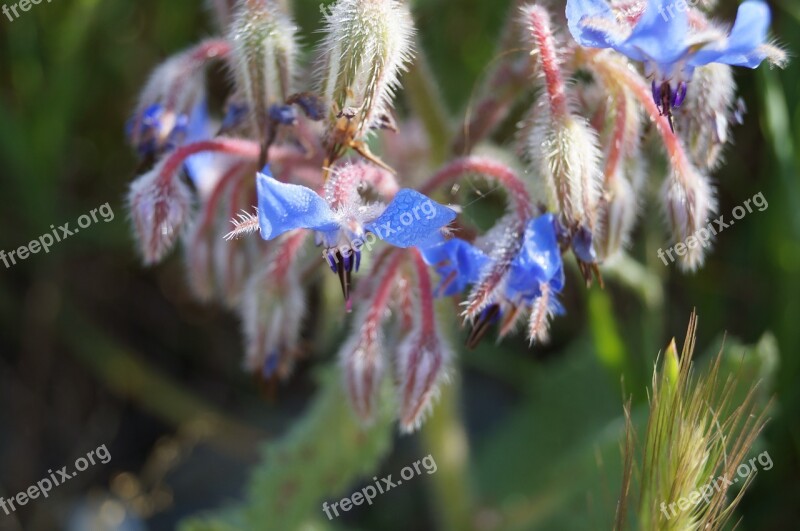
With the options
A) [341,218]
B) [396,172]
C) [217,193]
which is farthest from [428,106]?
[341,218]

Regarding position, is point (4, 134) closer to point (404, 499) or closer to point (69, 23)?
point (69, 23)

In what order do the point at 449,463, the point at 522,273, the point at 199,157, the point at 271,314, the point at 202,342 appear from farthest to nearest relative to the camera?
1. the point at 202,342
2. the point at 449,463
3. the point at 199,157
4. the point at 271,314
5. the point at 522,273

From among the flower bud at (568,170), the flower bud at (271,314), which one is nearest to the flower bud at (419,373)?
the flower bud at (271,314)

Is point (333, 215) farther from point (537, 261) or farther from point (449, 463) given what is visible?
point (449, 463)

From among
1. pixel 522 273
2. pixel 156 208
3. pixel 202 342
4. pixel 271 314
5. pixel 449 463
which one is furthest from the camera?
pixel 202 342

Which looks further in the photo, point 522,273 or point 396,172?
point 396,172

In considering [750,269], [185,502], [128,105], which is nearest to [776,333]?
[750,269]

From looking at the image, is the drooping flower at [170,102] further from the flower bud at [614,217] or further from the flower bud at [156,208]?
the flower bud at [614,217]

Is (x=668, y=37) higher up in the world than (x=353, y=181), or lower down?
higher up
